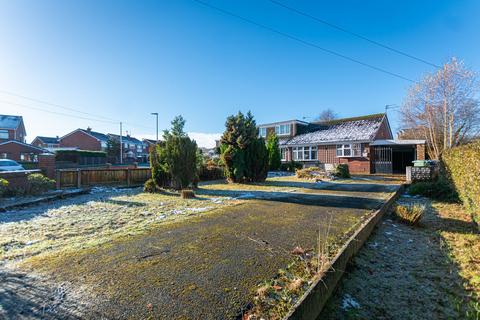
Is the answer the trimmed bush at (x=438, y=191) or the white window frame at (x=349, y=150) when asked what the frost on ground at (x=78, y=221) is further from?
the white window frame at (x=349, y=150)

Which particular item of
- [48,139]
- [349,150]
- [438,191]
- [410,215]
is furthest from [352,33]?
[48,139]

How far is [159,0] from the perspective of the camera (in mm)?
7918

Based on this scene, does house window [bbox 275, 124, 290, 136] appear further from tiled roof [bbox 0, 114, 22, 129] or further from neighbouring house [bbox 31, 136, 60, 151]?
neighbouring house [bbox 31, 136, 60, 151]

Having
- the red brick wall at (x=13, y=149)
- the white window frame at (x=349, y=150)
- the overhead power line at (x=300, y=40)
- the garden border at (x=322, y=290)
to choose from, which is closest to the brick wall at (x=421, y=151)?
the white window frame at (x=349, y=150)

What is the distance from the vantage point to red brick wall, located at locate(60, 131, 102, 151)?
45.2m

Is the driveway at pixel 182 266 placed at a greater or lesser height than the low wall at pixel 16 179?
lesser

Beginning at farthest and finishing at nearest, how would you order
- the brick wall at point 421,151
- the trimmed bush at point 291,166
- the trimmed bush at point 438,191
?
the trimmed bush at point 291,166
the brick wall at point 421,151
the trimmed bush at point 438,191

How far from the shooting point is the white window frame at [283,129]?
87.2ft

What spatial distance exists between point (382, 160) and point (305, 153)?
6986mm

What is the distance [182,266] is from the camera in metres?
2.94

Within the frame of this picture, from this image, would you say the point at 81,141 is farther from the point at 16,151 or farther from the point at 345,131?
the point at 345,131

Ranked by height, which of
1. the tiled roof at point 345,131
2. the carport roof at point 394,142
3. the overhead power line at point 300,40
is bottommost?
the carport roof at point 394,142

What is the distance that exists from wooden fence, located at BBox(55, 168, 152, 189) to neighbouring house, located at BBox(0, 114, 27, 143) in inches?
1672

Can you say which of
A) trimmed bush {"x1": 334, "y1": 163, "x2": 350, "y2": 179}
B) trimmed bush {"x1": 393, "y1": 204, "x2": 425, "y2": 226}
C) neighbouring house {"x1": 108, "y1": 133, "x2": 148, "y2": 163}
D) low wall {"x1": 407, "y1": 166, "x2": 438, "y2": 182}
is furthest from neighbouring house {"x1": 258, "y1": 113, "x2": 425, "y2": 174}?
neighbouring house {"x1": 108, "y1": 133, "x2": 148, "y2": 163}
